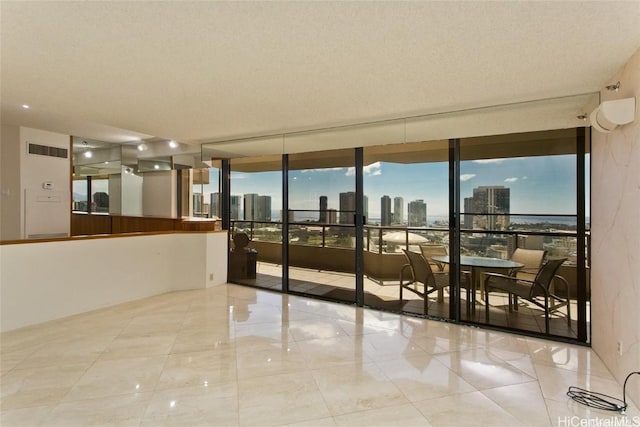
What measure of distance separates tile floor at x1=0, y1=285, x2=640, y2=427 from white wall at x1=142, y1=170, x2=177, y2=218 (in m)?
2.98

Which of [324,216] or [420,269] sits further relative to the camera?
[324,216]

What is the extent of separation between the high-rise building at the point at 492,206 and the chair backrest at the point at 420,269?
2.53 ft

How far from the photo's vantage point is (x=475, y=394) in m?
2.29

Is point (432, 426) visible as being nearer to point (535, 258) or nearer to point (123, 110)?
point (535, 258)

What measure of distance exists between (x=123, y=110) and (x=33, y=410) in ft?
9.32

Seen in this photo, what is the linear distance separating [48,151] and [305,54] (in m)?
5.41

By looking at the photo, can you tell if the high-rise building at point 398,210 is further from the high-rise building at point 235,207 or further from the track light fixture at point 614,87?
the high-rise building at point 235,207

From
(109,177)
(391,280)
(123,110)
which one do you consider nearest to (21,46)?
(123,110)

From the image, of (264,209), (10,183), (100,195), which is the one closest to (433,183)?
(264,209)

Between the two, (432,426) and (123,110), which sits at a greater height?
(123,110)

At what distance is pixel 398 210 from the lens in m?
4.53

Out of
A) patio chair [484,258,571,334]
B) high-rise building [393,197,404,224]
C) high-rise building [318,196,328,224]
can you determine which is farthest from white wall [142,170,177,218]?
patio chair [484,258,571,334]

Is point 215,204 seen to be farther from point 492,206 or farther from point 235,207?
point 492,206

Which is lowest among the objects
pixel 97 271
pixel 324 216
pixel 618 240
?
pixel 97 271
